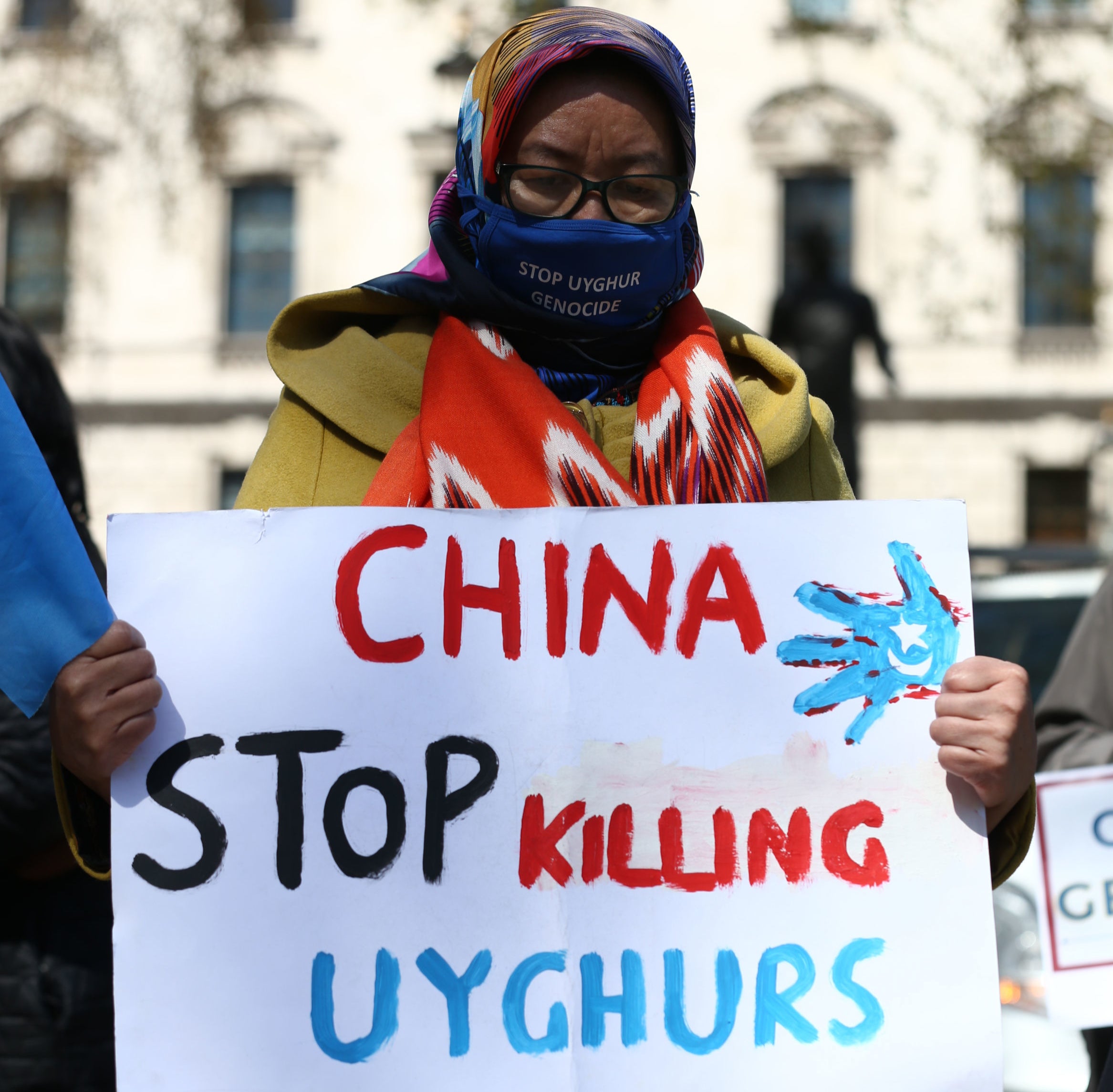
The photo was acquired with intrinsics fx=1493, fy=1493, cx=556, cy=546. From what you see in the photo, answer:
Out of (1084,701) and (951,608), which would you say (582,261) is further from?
(1084,701)

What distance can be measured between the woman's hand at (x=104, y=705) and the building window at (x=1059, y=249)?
10725 millimetres

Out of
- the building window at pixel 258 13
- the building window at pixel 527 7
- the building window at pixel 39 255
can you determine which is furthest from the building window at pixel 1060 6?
the building window at pixel 39 255

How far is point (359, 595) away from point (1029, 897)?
2.28m

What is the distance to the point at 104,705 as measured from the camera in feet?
4.91

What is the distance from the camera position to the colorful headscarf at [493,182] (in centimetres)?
174

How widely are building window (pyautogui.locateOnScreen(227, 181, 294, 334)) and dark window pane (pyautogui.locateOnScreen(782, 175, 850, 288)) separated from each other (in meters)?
6.69

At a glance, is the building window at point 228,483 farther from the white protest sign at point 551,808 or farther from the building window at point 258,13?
→ the white protest sign at point 551,808

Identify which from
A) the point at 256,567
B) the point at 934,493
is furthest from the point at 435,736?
the point at 934,493

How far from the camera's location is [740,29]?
18.8 metres

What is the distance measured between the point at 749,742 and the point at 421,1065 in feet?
1.55

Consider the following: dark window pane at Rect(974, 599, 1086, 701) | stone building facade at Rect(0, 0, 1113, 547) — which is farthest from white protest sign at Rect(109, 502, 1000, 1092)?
stone building facade at Rect(0, 0, 1113, 547)

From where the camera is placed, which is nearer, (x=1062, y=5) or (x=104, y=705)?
(x=104, y=705)

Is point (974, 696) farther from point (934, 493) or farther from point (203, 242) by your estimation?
point (203, 242)

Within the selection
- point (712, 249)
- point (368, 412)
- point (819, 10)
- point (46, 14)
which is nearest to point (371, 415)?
point (368, 412)
